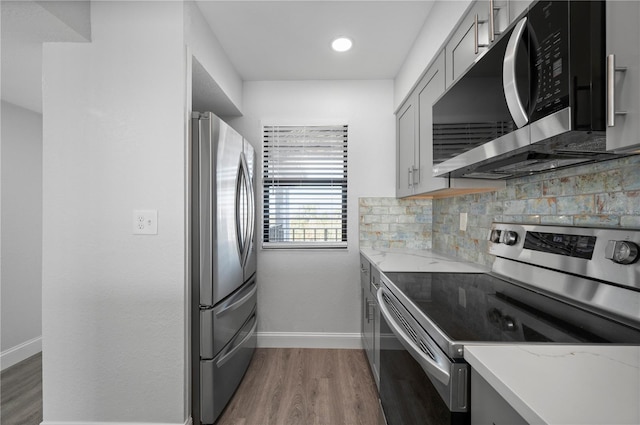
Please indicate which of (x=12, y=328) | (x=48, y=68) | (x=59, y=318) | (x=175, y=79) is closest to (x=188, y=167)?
(x=175, y=79)

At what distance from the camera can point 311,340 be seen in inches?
107

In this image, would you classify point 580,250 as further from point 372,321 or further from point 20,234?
point 20,234

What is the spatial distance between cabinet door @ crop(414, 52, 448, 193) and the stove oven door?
817mm

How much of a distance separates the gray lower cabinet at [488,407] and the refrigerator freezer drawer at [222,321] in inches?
54.7

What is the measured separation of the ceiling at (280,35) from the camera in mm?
1530

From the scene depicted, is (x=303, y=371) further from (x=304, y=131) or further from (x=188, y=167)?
(x=304, y=131)

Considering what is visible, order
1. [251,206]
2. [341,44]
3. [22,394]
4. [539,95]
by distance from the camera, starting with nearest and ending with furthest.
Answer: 1. [539,95]
2. [22,394]
3. [341,44]
4. [251,206]

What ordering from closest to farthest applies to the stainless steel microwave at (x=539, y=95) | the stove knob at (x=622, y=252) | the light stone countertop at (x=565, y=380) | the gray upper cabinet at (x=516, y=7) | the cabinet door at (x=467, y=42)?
the light stone countertop at (x=565, y=380) < the stainless steel microwave at (x=539, y=95) < the stove knob at (x=622, y=252) < the gray upper cabinet at (x=516, y=7) < the cabinet door at (x=467, y=42)

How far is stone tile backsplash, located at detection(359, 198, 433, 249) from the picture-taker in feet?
8.89

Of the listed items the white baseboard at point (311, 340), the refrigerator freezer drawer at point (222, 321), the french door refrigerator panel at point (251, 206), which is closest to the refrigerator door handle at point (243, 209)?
the french door refrigerator panel at point (251, 206)

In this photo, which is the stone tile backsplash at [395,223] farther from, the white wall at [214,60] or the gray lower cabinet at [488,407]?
the gray lower cabinet at [488,407]

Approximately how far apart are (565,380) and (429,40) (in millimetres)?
1868

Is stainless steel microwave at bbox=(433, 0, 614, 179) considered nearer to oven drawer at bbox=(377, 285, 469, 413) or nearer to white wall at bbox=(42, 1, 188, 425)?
oven drawer at bbox=(377, 285, 469, 413)

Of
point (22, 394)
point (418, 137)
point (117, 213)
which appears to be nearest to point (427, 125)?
point (418, 137)
